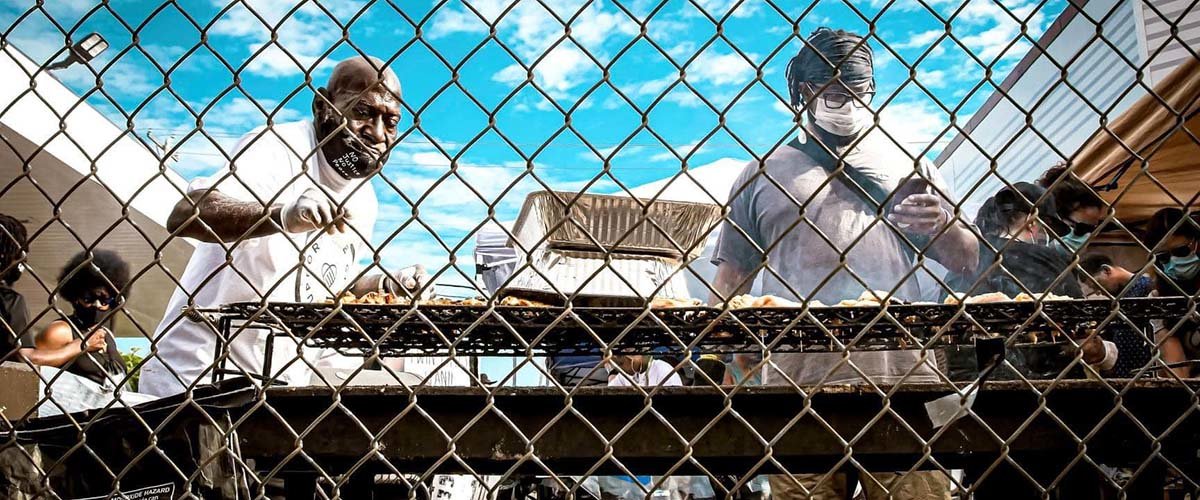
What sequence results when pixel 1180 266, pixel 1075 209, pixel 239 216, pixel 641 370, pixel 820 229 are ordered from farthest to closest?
pixel 641 370, pixel 1180 266, pixel 1075 209, pixel 820 229, pixel 239 216

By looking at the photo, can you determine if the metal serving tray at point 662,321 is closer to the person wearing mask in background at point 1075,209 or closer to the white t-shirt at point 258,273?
the white t-shirt at point 258,273

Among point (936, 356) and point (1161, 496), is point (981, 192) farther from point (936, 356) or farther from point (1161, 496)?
point (1161, 496)

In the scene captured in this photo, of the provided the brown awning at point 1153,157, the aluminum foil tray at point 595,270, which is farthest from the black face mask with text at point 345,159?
the brown awning at point 1153,157

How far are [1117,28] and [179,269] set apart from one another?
9711 millimetres

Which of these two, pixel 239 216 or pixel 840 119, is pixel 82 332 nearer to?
pixel 239 216

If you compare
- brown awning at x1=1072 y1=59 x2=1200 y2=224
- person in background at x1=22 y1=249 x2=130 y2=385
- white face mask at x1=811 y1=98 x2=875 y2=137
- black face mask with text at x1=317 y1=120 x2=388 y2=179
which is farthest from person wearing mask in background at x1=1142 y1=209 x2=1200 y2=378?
person in background at x1=22 y1=249 x2=130 y2=385

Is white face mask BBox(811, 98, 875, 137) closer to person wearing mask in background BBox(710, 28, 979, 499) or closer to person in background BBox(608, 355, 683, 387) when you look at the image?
person wearing mask in background BBox(710, 28, 979, 499)

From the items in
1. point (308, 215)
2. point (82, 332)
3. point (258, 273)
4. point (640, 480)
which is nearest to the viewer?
point (308, 215)

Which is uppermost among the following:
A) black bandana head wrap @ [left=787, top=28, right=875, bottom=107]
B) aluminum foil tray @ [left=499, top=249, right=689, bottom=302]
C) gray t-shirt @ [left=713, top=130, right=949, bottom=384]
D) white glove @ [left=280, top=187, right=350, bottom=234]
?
black bandana head wrap @ [left=787, top=28, right=875, bottom=107]

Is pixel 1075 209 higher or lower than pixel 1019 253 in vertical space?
higher

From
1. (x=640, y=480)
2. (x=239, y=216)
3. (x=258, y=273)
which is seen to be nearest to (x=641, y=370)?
(x=640, y=480)

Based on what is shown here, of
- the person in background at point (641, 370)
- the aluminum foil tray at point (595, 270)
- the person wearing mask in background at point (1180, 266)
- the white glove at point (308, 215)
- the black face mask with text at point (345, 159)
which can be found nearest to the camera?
the white glove at point (308, 215)

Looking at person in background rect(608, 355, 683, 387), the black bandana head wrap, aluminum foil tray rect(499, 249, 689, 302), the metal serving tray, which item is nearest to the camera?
the metal serving tray

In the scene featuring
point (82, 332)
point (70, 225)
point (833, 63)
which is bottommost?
point (82, 332)
